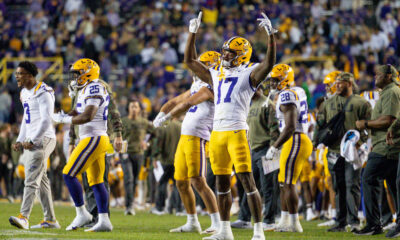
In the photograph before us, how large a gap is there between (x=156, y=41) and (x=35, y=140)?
1418 cm

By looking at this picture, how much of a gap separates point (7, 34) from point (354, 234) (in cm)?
1766

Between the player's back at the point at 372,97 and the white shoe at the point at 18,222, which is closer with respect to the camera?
the white shoe at the point at 18,222

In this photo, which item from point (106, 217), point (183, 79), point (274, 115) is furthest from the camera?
point (183, 79)

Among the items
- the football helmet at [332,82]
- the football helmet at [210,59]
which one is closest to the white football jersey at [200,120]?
the football helmet at [210,59]

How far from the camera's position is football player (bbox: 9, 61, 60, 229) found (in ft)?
28.8

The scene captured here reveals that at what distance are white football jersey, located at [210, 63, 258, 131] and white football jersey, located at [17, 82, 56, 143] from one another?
2.61m

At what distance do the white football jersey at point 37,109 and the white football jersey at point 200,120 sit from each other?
1.81 metres

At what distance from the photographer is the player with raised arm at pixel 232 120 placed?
287 inches

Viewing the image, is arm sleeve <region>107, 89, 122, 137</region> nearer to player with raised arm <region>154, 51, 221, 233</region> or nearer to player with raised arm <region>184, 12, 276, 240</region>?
player with raised arm <region>154, 51, 221, 233</region>

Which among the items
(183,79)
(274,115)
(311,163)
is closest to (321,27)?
(183,79)

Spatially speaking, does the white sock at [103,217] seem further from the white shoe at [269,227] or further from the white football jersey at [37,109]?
the white shoe at [269,227]

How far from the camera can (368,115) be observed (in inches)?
380

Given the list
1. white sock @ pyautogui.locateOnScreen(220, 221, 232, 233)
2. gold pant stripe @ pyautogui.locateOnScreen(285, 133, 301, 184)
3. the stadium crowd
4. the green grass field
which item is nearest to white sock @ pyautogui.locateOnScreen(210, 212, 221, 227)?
the green grass field

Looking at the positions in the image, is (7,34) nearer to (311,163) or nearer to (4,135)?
(4,135)
